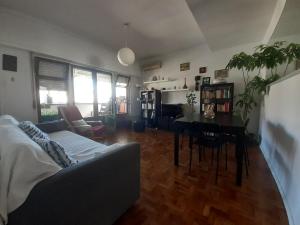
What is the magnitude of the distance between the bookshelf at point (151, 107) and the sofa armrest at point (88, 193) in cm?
377

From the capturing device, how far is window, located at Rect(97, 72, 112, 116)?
480 centimetres

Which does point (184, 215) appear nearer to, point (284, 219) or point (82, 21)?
point (284, 219)

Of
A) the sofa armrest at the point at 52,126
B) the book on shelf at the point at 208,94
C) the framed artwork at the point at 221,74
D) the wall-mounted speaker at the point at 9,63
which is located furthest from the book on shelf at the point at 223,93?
the wall-mounted speaker at the point at 9,63

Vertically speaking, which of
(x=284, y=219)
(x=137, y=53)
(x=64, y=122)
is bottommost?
(x=284, y=219)

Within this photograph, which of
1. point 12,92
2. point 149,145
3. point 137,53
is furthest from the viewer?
point 137,53

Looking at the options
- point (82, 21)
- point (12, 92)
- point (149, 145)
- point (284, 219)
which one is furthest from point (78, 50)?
point (284, 219)

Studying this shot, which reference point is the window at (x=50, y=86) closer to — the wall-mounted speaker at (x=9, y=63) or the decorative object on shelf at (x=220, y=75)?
the wall-mounted speaker at (x=9, y=63)

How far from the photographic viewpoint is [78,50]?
390 centimetres

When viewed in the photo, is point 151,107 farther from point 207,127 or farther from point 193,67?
point 207,127

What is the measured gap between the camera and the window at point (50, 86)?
3.38 metres

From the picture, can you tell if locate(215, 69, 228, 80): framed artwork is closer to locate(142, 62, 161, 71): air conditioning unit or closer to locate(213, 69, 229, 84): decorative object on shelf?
locate(213, 69, 229, 84): decorative object on shelf

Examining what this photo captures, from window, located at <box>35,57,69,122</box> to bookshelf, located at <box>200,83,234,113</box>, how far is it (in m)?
3.83

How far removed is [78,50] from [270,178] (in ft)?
15.7

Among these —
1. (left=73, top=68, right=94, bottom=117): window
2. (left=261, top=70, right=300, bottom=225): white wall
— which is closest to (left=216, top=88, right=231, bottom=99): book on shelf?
(left=261, top=70, right=300, bottom=225): white wall
